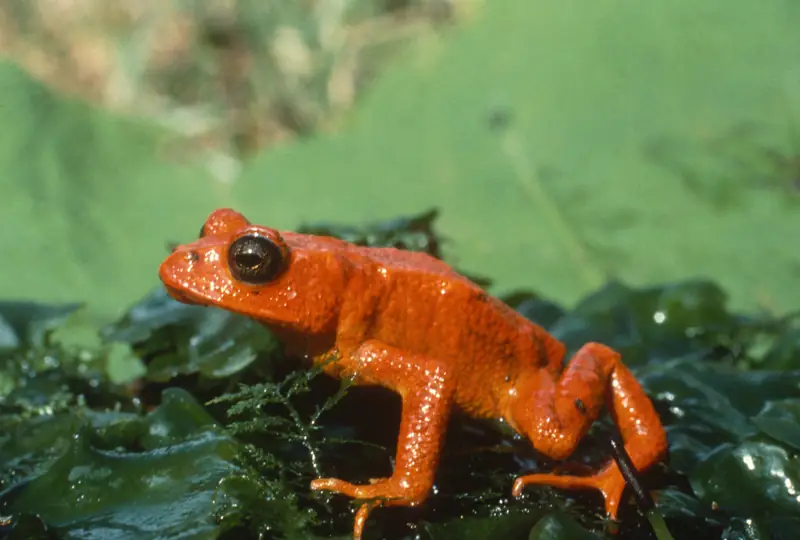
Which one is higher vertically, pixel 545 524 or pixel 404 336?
pixel 404 336

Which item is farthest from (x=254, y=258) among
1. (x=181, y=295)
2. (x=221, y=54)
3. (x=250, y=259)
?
(x=221, y=54)

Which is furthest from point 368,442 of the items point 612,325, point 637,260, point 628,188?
point 628,188

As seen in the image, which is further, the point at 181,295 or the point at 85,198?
the point at 85,198

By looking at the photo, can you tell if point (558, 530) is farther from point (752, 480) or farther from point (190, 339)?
point (190, 339)

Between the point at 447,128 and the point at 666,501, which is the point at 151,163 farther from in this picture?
the point at 666,501

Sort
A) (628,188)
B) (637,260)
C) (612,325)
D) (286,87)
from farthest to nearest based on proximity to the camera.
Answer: (286,87), (628,188), (637,260), (612,325)

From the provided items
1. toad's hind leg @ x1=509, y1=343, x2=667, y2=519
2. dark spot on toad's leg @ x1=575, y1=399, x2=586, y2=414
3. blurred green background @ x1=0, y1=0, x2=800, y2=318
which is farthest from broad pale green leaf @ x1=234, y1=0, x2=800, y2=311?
dark spot on toad's leg @ x1=575, y1=399, x2=586, y2=414

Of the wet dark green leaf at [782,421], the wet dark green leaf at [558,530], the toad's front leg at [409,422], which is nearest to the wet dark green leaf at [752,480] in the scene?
the wet dark green leaf at [782,421]
